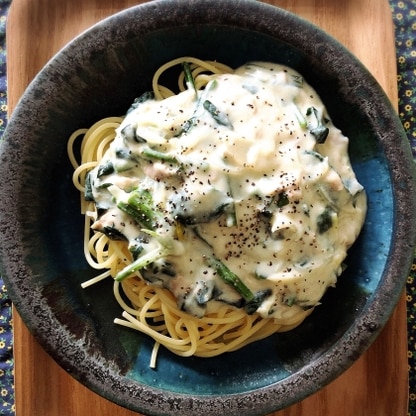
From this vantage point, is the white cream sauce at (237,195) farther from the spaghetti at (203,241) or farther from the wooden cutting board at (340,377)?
the wooden cutting board at (340,377)

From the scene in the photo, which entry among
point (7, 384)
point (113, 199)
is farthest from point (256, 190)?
point (7, 384)

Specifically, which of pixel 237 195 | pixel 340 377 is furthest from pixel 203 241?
pixel 340 377

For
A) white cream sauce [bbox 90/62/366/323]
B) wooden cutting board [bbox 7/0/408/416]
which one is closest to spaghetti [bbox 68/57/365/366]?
white cream sauce [bbox 90/62/366/323]

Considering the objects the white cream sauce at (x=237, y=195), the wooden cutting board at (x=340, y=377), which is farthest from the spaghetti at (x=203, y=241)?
the wooden cutting board at (x=340, y=377)

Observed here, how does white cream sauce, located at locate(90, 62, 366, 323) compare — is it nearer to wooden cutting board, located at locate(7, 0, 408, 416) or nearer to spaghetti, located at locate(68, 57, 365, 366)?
spaghetti, located at locate(68, 57, 365, 366)

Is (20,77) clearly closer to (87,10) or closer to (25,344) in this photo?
(87,10)

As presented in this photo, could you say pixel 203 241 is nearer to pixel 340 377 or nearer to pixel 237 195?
pixel 237 195
